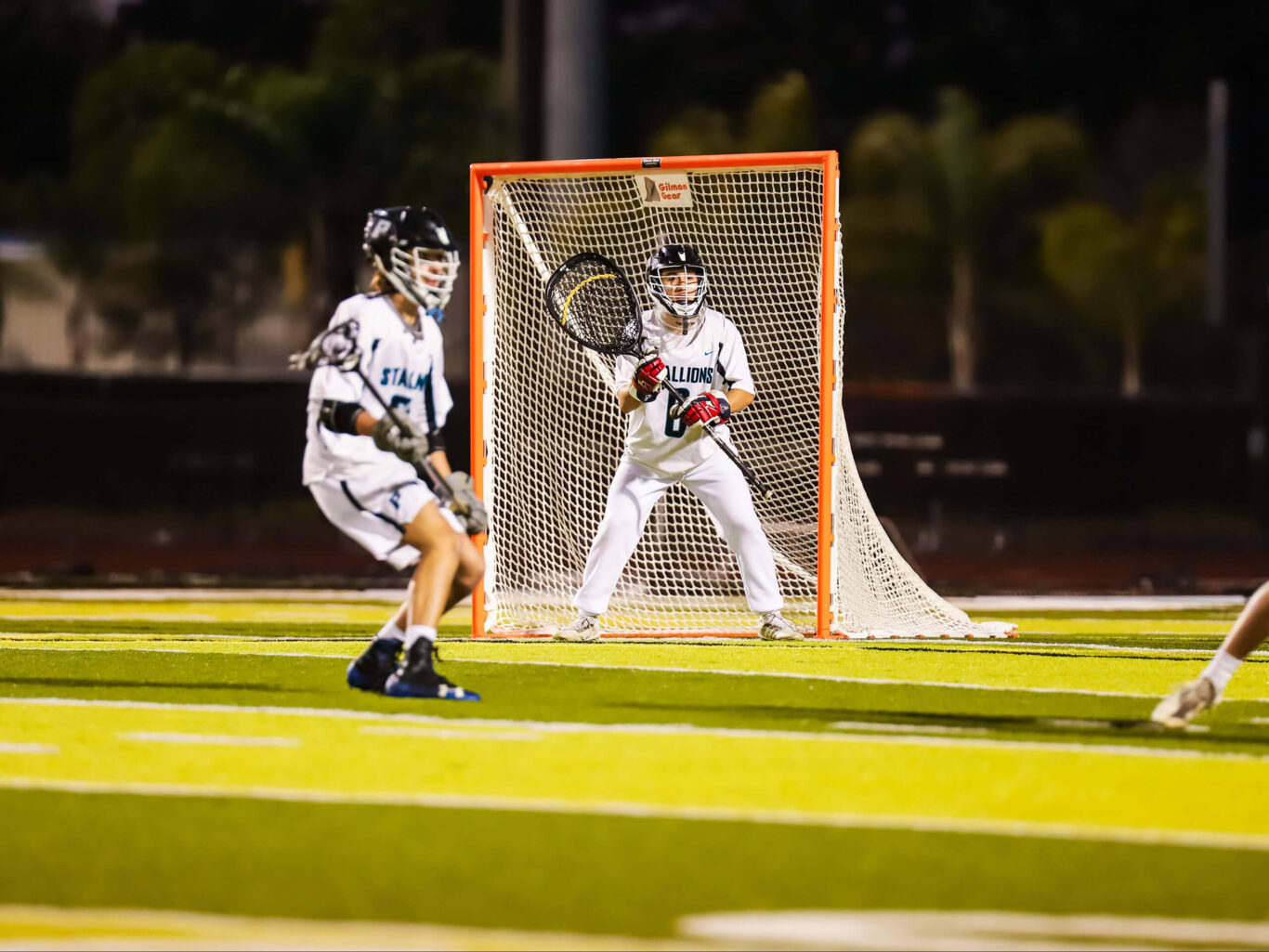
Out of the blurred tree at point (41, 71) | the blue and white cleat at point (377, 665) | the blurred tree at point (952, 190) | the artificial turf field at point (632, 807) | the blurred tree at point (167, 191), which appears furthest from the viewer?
the blurred tree at point (41, 71)

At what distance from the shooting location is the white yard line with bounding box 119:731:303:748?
6660mm

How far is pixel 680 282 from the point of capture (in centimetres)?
989

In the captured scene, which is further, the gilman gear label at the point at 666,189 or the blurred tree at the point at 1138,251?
the blurred tree at the point at 1138,251

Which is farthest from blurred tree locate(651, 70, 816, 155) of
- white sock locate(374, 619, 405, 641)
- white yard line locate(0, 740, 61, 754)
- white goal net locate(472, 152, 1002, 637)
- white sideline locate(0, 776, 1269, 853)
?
white sideline locate(0, 776, 1269, 853)

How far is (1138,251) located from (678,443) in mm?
28512

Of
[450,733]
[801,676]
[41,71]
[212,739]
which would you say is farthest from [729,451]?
[41,71]

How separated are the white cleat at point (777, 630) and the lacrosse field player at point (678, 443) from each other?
1cm

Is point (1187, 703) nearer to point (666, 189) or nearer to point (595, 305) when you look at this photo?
point (595, 305)

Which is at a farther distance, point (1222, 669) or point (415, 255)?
point (415, 255)

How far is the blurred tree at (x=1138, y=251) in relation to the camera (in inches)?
1448

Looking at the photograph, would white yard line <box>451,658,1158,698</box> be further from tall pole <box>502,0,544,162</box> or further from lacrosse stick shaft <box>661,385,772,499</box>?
tall pole <box>502,0,544,162</box>

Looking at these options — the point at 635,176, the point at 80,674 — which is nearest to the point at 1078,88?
the point at 635,176

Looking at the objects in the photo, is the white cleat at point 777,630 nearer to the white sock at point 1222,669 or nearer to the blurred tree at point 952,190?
the white sock at point 1222,669

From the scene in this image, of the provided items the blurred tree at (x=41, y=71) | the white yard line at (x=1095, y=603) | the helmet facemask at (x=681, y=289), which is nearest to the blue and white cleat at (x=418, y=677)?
the helmet facemask at (x=681, y=289)
